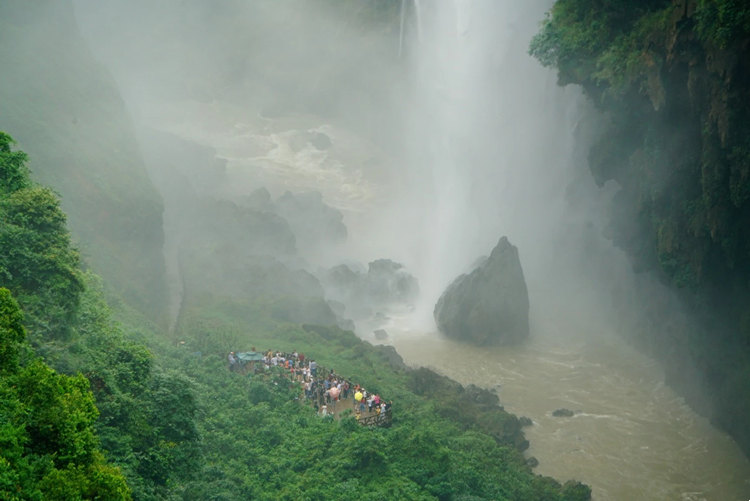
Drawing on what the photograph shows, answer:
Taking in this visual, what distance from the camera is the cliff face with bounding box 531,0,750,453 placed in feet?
58.0

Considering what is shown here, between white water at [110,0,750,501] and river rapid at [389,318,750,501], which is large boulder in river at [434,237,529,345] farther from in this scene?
white water at [110,0,750,501]

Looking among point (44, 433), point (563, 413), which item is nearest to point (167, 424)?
point (44, 433)

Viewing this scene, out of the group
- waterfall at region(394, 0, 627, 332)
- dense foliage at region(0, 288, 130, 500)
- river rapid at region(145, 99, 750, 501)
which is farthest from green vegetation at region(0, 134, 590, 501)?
waterfall at region(394, 0, 627, 332)

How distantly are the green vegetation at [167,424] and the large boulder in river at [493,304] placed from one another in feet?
29.3

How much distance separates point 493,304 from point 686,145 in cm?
1381

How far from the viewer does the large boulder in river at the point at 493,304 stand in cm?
3322

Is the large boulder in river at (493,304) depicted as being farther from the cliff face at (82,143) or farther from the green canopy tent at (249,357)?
the cliff face at (82,143)

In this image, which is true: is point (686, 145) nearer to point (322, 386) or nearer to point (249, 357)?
point (322, 386)

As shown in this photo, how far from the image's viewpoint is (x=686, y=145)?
2206 cm

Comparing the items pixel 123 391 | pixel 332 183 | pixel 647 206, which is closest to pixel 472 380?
pixel 647 206

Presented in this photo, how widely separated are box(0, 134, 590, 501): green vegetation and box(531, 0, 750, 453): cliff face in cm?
849

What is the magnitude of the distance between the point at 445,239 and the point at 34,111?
28890mm

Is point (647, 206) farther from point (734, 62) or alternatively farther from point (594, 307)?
point (594, 307)

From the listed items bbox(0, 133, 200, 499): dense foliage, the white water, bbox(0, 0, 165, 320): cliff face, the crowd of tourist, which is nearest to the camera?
bbox(0, 133, 200, 499): dense foliage
